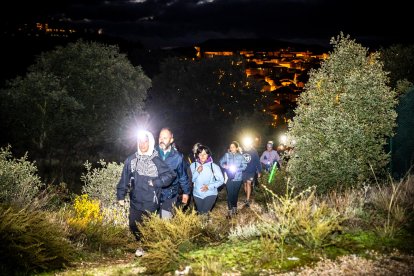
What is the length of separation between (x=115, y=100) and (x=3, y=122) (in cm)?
905

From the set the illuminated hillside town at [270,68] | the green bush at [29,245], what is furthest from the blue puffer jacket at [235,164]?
the illuminated hillside town at [270,68]

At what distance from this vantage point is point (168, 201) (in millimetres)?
7133

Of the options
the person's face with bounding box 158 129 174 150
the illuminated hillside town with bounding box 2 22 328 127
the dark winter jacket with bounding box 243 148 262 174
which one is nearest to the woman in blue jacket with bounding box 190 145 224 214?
the person's face with bounding box 158 129 174 150

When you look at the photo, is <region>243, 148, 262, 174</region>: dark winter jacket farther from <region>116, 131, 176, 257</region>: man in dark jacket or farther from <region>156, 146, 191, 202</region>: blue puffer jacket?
<region>116, 131, 176, 257</region>: man in dark jacket

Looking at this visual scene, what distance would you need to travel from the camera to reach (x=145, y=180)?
657 cm

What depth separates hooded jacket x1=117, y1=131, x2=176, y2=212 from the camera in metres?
6.57

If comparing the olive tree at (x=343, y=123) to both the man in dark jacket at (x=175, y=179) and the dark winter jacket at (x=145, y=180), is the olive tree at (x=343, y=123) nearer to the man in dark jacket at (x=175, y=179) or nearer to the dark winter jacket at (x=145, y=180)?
the man in dark jacket at (x=175, y=179)

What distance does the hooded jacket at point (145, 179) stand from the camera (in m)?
6.57

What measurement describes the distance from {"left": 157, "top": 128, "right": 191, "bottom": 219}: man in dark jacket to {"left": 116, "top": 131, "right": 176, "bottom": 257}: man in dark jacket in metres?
0.39

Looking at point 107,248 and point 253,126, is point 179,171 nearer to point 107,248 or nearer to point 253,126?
point 107,248

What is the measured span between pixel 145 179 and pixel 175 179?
0.83m

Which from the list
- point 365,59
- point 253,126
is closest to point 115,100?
point 253,126

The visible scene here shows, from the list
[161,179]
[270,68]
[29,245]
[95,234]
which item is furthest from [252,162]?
[270,68]

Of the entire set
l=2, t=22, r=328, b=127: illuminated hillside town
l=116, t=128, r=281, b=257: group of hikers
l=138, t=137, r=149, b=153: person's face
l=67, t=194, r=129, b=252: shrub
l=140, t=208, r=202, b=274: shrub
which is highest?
l=2, t=22, r=328, b=127: illuminated hillside town
